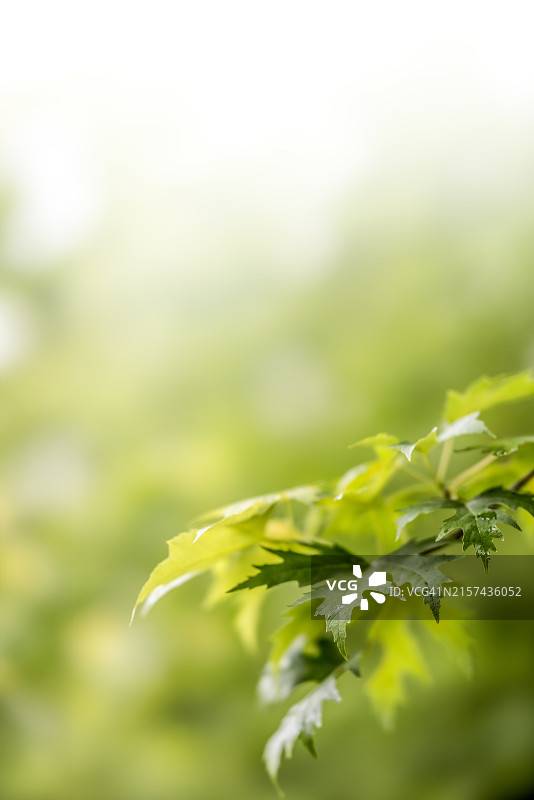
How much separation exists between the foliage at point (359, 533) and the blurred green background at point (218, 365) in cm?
54

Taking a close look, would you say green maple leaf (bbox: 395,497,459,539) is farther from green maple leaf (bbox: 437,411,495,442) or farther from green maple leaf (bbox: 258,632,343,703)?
green maple leaf (bbox: 258,632,343,703)

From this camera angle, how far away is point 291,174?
4.32 feet

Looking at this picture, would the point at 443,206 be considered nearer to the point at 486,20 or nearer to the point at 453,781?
the point at 486,20

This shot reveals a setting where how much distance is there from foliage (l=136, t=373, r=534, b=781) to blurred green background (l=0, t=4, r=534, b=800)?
0.54 m

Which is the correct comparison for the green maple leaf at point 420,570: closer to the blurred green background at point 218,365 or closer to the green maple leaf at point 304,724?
the green maple leaf at point 304,724

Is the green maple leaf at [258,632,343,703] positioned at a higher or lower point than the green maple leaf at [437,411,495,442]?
lower

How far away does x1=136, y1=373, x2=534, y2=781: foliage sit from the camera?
526 millimetres

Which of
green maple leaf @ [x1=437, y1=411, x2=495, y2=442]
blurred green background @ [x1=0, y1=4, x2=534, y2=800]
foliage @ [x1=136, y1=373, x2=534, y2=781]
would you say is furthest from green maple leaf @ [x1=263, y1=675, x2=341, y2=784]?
blurred green background @ [x1=0, y1=4, x2=534, y2=800]

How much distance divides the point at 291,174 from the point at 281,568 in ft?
3.31

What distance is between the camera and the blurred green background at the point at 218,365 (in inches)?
48.6

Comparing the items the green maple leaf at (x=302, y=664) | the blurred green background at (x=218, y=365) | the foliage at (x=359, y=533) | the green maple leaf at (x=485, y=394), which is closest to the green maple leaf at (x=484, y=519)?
the foliage at (x=359, y=533)

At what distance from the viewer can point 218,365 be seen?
1.31 meters

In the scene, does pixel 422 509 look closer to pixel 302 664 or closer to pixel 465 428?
pixel 465 428

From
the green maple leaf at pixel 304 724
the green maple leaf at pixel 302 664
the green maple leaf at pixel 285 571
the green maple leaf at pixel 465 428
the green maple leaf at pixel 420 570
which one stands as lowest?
the green maple leaf at pixel 302 664
